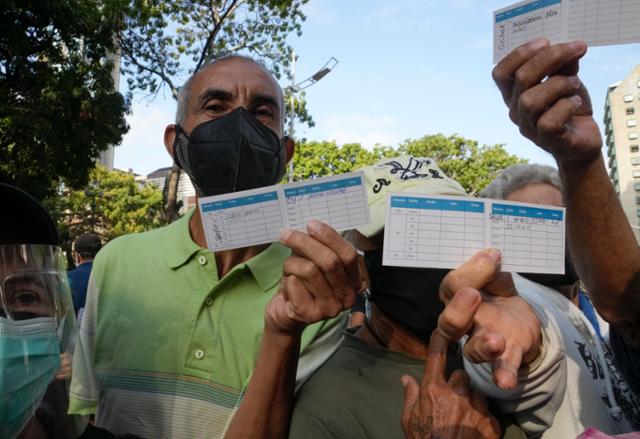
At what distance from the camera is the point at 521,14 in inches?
56.6

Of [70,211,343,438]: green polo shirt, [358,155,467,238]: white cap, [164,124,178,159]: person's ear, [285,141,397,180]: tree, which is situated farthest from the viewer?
[285,141,397,180]: tree

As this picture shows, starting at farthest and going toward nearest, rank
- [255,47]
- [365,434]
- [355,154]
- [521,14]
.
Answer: [355,154] < [255,47] < [365,434] < [521,14]

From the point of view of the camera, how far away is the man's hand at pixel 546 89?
130 centimetres

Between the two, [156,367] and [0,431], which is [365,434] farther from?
[0,431]

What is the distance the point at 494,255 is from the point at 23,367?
105cm

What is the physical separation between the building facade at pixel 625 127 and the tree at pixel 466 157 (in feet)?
108

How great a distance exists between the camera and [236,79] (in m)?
2.13

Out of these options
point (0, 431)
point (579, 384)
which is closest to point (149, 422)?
point (0, 431)

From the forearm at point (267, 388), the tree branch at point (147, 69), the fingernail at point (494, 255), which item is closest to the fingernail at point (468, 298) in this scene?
the fingernail at point (494, 255)

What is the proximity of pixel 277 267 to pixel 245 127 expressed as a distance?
509 mm

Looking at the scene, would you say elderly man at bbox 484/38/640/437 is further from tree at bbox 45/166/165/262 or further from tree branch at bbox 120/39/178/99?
tree at bbox 45/166/165/262

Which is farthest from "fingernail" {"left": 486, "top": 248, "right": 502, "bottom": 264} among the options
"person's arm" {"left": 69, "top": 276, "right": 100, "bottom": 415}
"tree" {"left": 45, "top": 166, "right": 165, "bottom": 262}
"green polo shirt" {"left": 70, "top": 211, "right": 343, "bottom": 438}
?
"tree" {"left": 45, "top": 166, "right": 165, "bottom": 262}

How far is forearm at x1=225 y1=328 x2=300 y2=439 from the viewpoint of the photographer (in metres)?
1.54

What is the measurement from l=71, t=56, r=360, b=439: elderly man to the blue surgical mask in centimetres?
38
